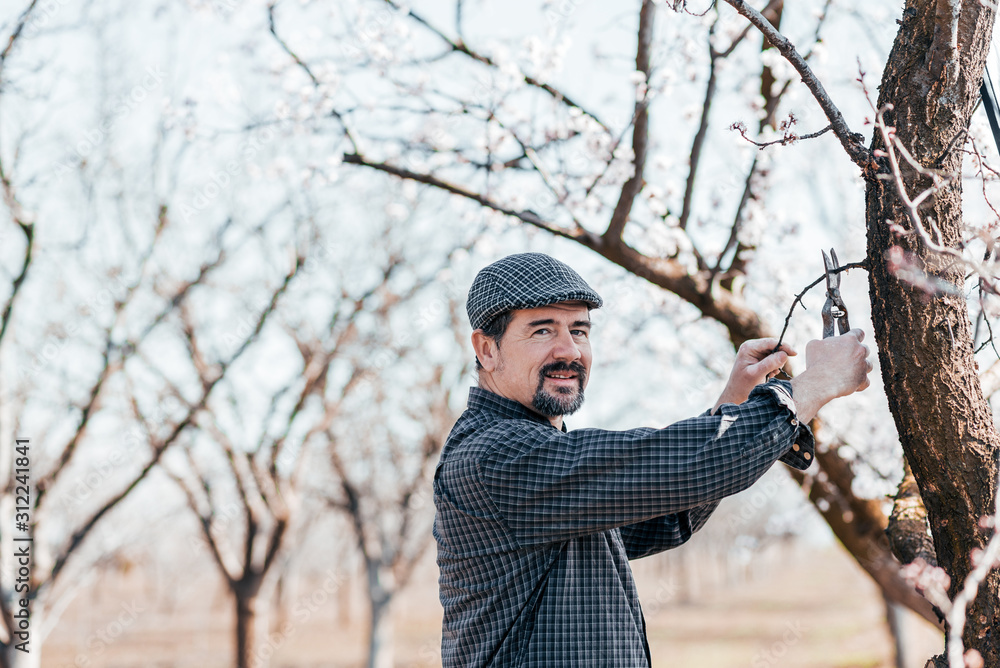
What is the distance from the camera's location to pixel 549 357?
1.97m

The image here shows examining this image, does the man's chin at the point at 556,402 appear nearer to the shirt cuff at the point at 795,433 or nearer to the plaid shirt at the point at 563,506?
the plaid shirt at the point at 563,506

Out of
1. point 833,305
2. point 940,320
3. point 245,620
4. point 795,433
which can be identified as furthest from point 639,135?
point 245,620

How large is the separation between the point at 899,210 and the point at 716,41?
2.71 m

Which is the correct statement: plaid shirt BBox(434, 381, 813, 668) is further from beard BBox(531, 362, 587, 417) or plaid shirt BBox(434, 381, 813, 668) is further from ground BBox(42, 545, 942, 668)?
ground BBox(42, 545, 942, 668)

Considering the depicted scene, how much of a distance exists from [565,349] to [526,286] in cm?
18

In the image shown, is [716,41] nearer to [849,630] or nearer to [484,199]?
Answer: [484,199]

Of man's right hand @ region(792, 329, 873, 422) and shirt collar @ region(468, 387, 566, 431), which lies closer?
man's right hand @ region(792, 329, 873, 422)

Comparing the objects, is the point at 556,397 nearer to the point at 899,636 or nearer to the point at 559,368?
the point at 559,368

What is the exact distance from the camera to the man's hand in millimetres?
2008

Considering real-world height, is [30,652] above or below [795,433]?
below

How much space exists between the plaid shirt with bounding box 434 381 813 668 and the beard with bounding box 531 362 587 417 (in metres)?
0.05

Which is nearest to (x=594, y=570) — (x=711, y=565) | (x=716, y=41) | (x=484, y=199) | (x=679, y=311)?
(x=484, y=199)

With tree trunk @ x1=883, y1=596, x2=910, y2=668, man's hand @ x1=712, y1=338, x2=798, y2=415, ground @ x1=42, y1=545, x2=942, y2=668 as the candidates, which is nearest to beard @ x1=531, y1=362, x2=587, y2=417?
man's hand @ x1=712, y1=338, x2=798, y2=415

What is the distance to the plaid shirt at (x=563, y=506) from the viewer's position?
5.34 ft
